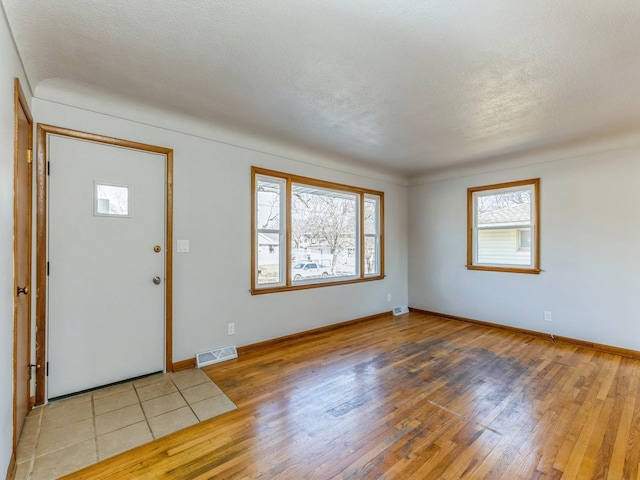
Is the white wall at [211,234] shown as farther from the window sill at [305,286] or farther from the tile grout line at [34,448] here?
the tile grout line at [34,448]

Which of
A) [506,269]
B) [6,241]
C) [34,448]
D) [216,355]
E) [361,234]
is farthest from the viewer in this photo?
[361,234]

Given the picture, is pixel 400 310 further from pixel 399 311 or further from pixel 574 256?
pixel 574 256

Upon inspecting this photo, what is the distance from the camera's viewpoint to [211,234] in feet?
10.8

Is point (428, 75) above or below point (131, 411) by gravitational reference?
above

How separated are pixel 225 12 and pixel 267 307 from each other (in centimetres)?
296

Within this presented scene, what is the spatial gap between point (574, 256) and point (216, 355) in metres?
4.54

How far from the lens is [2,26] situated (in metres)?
1.60

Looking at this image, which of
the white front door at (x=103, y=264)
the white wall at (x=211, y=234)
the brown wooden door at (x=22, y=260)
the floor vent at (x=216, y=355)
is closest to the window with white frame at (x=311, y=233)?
the white wall at (x=211, y=234)

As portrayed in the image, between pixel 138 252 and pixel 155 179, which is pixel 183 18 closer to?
pixel 155 179

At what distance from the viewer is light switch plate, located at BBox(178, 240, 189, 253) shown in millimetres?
3078

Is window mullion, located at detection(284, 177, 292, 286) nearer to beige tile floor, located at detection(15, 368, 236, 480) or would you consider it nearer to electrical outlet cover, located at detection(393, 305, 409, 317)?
beige tile floor, located at detection(15, 368, 236, 480)

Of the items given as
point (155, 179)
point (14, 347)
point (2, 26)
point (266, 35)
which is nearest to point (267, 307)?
point (155, 179)

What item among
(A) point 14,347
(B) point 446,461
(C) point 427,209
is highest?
(C) point 427,209

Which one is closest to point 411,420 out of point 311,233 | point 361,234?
point 311,233
